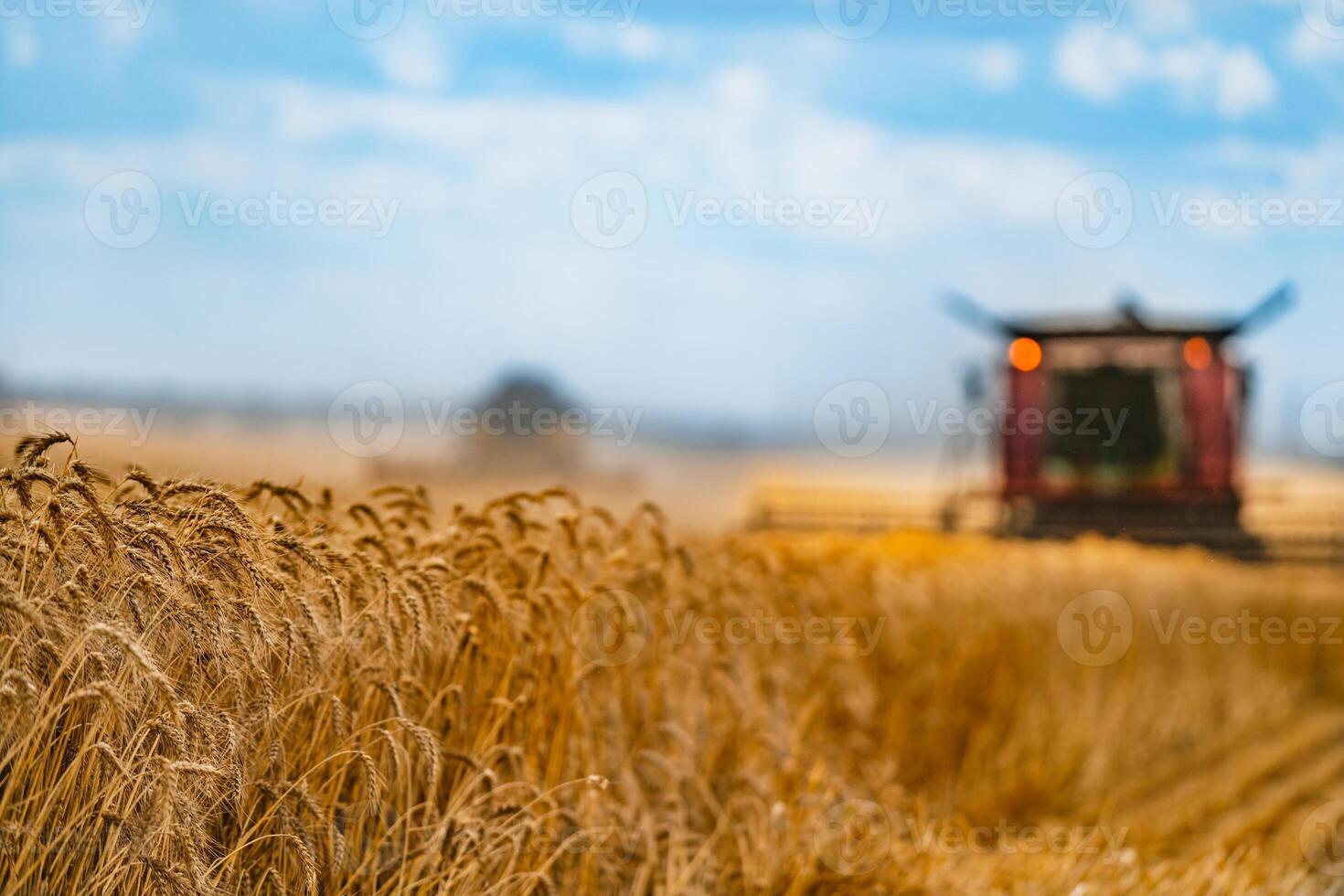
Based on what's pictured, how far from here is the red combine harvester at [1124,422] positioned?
36.4ft

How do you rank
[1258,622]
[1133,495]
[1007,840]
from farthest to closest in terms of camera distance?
1. [1133,495]
2. [1258,622]
3. [1007,840]

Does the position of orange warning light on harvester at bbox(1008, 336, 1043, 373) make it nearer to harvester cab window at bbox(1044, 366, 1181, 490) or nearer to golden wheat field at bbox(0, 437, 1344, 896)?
harvester cab window at bbox(1044, 366, 1181, 490)

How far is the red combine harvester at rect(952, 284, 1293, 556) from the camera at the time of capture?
1109 cm

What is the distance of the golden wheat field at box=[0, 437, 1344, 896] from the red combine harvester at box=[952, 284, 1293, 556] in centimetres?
417

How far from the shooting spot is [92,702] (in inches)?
88.0

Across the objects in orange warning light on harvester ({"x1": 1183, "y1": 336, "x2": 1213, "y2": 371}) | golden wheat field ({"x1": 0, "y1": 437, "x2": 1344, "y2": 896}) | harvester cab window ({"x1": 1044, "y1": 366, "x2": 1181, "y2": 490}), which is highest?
orange warning light on harvester ({"x1": 1183, "y1": 336, "x2": 1213, "y2": 371})

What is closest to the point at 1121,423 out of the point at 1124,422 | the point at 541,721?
the point at 1124,422

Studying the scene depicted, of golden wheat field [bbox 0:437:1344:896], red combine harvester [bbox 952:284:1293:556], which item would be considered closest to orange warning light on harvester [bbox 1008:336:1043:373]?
red combine harvester [bbox 952:284:1293:556]

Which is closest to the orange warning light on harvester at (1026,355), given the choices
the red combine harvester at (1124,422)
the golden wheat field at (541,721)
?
the red combine harvester at (1124,422)

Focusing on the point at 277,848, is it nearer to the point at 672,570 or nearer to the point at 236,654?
the point at 236,654

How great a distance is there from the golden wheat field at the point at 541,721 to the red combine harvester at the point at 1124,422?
4.17 m

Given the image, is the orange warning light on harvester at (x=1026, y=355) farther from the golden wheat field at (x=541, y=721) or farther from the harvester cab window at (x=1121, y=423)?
the golden wheat field at (x=541, y=721)

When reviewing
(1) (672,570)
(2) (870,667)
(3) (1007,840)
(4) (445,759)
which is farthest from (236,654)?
(2) (870,667)

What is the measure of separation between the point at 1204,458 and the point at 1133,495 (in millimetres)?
635
